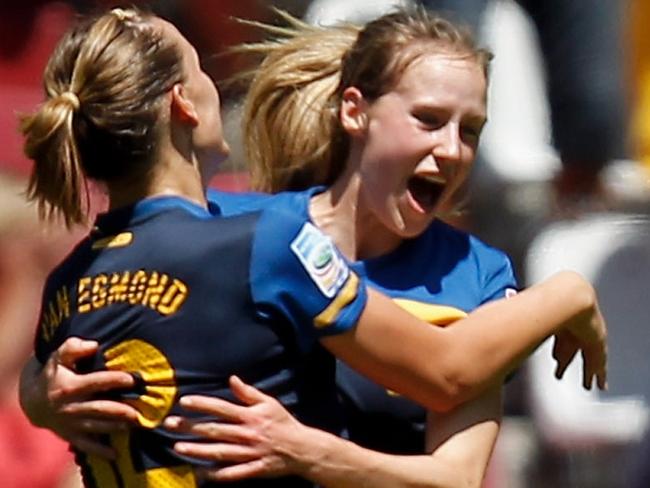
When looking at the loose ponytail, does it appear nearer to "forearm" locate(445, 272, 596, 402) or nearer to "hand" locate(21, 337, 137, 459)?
"forearm" locate(445, 272, 596, 402)

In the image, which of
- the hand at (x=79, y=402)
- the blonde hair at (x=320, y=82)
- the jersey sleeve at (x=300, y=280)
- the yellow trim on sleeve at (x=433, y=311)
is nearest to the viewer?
the jersey sleeve at (x=300, y=280)

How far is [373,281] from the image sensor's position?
351 cm

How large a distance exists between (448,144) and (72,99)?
581 millimetres

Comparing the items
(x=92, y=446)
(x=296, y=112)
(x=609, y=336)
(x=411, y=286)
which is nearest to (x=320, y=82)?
(x=296, y=112)

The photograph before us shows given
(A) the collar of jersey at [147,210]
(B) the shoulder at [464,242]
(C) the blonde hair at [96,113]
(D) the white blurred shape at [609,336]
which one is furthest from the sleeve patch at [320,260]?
(D) the white blurred shape at [609,336]

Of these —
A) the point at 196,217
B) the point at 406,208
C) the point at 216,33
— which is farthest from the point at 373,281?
the point at 216,33

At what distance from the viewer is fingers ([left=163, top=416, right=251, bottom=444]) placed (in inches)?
127

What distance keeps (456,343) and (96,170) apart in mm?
576

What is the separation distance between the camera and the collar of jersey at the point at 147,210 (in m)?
3.31

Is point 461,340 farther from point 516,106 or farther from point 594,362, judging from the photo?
point 516,106

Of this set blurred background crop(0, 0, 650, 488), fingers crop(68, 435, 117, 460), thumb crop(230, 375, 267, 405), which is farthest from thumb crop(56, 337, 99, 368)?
blurred background crop(0, 0, 650, 488)

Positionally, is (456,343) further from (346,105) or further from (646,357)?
(646,357)

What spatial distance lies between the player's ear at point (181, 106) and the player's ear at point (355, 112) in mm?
313

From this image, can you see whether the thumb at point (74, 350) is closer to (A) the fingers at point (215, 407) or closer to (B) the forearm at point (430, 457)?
(A) the fingers at point (215, 407)
